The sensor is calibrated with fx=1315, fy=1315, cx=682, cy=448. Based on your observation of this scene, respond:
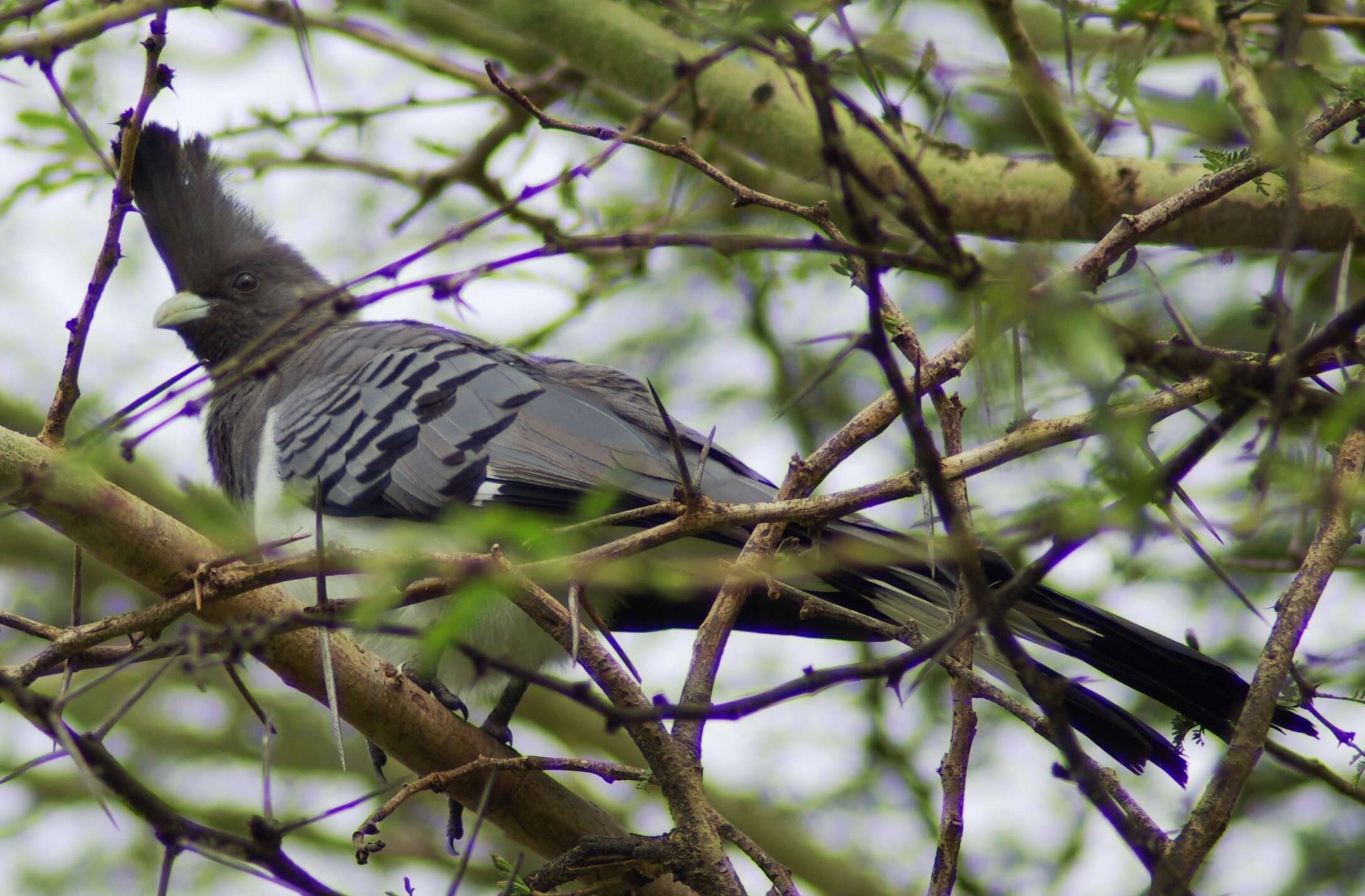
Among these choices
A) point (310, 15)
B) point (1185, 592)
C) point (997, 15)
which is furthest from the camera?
point (310, 15)

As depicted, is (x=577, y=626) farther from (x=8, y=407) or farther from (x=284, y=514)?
(x=8, y=407)

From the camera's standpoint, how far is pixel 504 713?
14.3 ft

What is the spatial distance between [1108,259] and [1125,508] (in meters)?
1.10

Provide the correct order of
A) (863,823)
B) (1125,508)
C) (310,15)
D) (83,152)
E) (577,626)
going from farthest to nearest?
(863,823) < (310,15) < (83,152) < (577,626) < (1125,508)

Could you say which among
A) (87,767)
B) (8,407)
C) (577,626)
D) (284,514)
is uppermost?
(8,407)

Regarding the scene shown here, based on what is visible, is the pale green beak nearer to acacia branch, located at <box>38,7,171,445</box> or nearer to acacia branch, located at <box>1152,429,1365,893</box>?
acacia branch, located at <box>38,7,171,445</box>

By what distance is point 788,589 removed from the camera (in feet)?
8.89

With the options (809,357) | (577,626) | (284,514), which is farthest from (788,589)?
(809,357)

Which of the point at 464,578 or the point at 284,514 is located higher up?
the point at 284,514

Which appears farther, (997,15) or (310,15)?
(310,15)

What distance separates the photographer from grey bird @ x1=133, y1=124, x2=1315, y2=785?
317 cm

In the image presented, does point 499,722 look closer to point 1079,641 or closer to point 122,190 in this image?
point 1079,641

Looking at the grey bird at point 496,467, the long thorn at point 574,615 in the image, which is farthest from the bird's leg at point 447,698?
the long thorn at point 574,615

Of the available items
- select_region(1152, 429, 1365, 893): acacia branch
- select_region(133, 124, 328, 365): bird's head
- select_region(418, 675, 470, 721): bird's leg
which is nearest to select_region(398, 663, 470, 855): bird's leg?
select_region(418, 675, 470, 721): bird's leg
